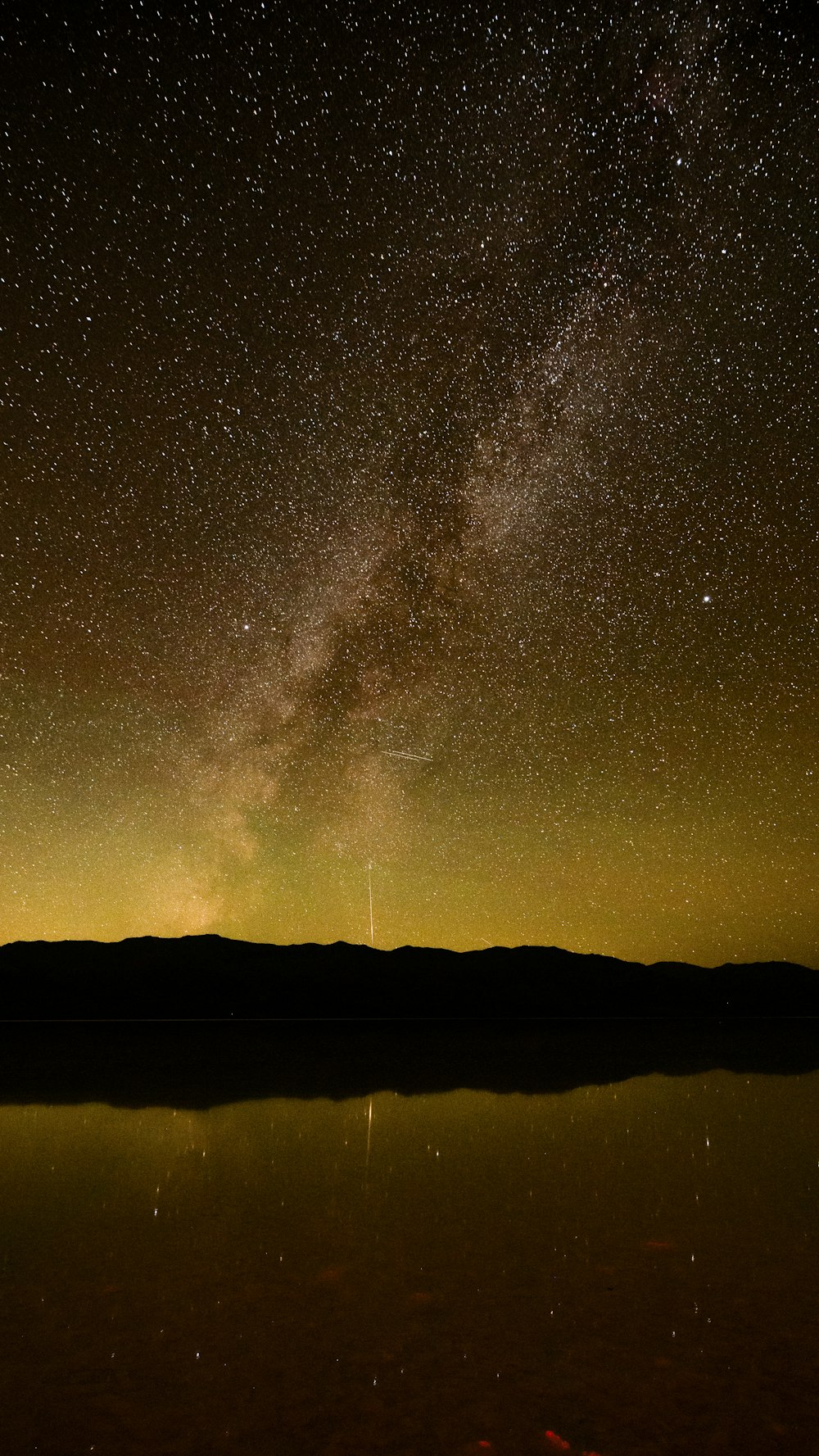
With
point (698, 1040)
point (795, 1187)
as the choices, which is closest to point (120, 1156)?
point (795, 1187)

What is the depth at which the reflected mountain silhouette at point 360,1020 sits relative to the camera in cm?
1284

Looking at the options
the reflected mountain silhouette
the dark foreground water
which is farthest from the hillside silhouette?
the dark foreground water

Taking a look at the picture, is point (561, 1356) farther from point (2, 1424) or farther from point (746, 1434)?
point (2, 1424)

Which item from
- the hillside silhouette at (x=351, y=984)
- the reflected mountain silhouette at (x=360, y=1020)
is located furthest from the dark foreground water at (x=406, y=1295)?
the hillside silhouette at (x=351, y=984)

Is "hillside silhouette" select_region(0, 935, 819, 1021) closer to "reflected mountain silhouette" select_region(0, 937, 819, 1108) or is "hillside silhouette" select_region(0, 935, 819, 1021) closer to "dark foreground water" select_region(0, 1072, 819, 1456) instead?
"reflected mountain silhouette" select_region(0, 937, 819, 1108)

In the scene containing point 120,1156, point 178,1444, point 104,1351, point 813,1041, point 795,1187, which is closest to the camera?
point 178,1444

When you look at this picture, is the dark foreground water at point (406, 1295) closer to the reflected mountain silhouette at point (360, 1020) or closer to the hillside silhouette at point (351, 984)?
the reflected mountain silhouette at point (360, 1020)

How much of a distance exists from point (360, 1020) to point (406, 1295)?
42.5 meters

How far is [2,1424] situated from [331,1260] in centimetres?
204

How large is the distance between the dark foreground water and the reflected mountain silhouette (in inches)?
160

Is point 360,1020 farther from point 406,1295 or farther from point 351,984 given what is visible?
point 406,1295

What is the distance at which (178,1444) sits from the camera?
2.69m

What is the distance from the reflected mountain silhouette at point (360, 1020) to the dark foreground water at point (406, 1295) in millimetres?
4072

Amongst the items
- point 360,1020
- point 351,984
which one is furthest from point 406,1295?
point 351,984
